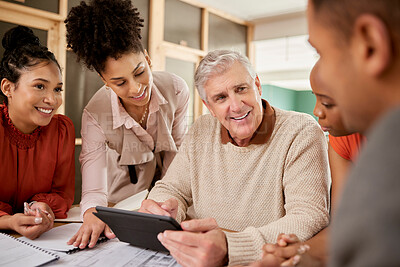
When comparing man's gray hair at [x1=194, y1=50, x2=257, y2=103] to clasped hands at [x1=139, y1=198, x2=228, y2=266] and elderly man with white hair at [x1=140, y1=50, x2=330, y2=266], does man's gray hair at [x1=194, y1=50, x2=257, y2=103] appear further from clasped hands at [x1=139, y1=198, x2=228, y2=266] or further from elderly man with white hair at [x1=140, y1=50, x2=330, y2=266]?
clasped hands at [x1=139, y1=198, x2=228, y2=266]

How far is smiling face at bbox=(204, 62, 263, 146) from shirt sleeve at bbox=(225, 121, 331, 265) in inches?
7.5

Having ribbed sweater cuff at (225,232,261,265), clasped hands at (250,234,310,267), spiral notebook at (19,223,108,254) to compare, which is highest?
clasped hands at (250,234,310,267)

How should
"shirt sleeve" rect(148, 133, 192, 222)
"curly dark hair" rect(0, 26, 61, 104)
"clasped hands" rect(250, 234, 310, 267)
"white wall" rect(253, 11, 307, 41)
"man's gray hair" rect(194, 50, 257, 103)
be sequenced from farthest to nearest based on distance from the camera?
"white wall" rect(253, 11, 307, 41) → "curly dark hair" rect(0, 26, 61, 104) → "shirt sleeve" rect(148, 133, 192, 222) → "man's gray hair" rect(194, 50, 257, 103) → "clasped hands" rect(250, 234, 310, 267)

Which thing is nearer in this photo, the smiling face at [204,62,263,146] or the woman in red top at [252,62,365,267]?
the woman in red top at [252,62,365,267]

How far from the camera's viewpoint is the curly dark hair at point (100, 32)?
154 cm

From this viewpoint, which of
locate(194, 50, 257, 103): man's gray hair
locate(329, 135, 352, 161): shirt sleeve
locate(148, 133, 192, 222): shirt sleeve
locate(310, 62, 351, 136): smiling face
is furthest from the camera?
locate(148, 133, 192, 222): shirt sleeve

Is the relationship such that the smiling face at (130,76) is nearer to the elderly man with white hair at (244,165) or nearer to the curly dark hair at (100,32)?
the curly dark hair at (100,32)

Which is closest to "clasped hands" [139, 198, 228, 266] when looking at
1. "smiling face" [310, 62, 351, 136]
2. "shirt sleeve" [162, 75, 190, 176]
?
"smiling face" [310, 62, 351, 136]

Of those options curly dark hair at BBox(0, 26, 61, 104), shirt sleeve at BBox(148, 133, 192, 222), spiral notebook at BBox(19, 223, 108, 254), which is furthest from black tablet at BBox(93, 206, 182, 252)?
curly dark hair at BBox(0, 26, 61, 104)

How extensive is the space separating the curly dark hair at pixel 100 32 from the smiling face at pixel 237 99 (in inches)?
17.7

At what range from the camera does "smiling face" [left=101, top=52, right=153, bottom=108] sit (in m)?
1.55

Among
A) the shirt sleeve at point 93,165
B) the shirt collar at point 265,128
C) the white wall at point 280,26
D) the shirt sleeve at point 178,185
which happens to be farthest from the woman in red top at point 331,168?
the white wall at point 280,26

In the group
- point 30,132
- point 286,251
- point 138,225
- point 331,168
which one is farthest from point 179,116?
point 286,251

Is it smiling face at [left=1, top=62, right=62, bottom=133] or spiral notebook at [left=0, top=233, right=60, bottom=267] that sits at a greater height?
smiling face at [left=1, top=62, right=62, bottom=133]
